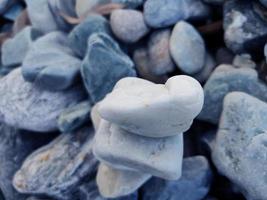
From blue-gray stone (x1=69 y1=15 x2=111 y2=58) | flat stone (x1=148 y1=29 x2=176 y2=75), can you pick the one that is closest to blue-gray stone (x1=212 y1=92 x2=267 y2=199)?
flat stone (x1=148 y1=29 x2=176 y2=75)

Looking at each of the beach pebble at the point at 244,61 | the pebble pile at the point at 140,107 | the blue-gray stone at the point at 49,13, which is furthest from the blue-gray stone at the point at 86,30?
the beach pebble at the point at 244,61

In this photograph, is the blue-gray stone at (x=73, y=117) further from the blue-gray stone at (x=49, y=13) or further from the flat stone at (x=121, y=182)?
the blue-gray stone at (x=49, y=13)

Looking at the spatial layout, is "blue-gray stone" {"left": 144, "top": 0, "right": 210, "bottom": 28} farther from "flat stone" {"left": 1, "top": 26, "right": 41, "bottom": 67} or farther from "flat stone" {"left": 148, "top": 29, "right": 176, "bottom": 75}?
"flat stone" {"left": 1, "top": 26, "right": 41, "bottom": 67}

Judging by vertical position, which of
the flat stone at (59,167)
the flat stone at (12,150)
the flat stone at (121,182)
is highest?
the flat stone at (121,182)

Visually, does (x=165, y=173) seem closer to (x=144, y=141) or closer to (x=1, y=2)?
(x=144, y=141)

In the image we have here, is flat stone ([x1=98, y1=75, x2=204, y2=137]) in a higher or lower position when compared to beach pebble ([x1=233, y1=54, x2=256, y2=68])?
higher

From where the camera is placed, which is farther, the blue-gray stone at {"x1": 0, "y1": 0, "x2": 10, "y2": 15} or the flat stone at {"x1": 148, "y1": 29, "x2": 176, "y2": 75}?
the blue-gray stone at {"x1": 0, "y1": 0, "x2": 10, "y2": 15}

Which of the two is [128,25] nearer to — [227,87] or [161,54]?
[161,54]

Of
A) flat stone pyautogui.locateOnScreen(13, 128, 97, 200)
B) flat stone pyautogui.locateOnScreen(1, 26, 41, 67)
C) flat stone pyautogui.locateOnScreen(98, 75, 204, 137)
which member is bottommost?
flat stone pyautogui.locateOnScreen(13, 128, 97, 200)
